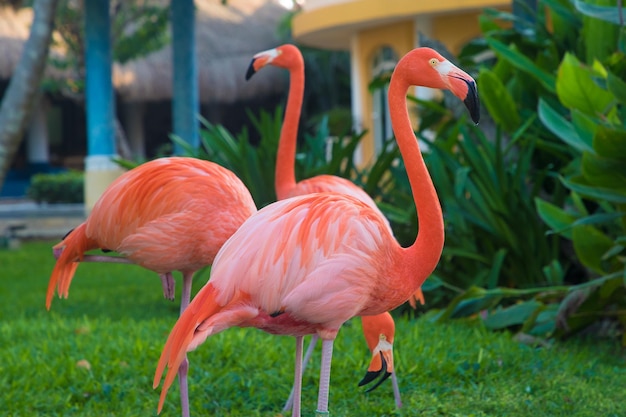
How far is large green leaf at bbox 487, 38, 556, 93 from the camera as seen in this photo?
16.9 feet

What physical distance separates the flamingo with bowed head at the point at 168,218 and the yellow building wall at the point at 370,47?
10.9 metres

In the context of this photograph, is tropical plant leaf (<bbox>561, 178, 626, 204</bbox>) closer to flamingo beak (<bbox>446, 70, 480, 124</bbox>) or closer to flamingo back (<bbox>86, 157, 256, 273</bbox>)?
flamingo back (<bbox>86, 157, 256, 273</bbox>)

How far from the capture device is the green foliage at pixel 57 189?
1892cm

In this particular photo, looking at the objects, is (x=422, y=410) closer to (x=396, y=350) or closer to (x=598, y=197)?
(x=396, y=350)

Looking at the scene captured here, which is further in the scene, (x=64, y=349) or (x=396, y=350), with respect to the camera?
(x=64, y=349)

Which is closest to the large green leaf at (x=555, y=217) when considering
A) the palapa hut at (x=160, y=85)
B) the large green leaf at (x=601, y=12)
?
the large green leaf at (x=601, y=12)

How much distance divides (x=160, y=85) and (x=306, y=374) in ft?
59.7

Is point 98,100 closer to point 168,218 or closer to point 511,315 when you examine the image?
point 511,315

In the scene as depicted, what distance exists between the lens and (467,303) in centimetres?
479

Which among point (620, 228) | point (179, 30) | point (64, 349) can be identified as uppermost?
point (179, 30)

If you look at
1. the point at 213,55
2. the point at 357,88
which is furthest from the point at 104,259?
the point at 213,55

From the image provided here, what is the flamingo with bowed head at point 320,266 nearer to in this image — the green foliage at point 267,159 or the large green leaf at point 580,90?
the large green leaf at point 580,90

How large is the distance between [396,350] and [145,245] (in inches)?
58.1

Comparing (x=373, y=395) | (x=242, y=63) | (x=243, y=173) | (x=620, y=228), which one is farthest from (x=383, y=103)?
(x=373, y=395)
